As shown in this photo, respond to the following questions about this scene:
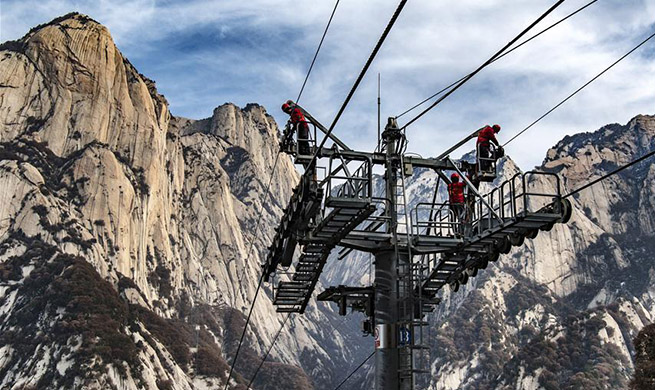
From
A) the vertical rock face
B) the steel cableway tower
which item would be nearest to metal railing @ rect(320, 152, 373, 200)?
the steel cableway tower

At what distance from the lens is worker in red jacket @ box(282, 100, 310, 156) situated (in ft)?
59.9

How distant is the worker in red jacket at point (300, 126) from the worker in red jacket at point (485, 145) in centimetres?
426

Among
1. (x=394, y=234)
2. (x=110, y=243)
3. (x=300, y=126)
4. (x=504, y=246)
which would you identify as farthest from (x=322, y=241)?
(x=110, y=243)

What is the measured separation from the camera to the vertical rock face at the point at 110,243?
8544cm

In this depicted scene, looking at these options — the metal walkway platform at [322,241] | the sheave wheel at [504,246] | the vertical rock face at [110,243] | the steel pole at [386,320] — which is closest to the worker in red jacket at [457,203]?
the sheave wheel at [504,246]

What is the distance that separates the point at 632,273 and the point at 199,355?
118m

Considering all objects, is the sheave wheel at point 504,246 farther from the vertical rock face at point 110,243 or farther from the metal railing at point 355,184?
the vertical rock face at point 110,243

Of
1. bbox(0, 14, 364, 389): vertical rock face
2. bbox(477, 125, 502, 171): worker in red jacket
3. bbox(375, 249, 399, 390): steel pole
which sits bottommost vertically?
bbox(375, 249, 399, 390): steel pole

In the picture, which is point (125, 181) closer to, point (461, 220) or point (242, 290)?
point (242, 290)

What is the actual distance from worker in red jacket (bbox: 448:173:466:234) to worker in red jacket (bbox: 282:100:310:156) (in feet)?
12.2

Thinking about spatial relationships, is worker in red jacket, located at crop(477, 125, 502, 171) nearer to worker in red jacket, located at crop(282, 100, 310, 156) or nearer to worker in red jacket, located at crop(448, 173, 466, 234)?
worker in red jacket, located at crop(448, 173, 466, 234)

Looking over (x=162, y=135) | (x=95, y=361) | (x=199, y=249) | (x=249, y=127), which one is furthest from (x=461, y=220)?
(x=249, y=127)

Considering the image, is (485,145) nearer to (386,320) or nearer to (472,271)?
(472,271)

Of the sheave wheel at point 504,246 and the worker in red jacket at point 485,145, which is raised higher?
the worker in red jacket at point 485,145
